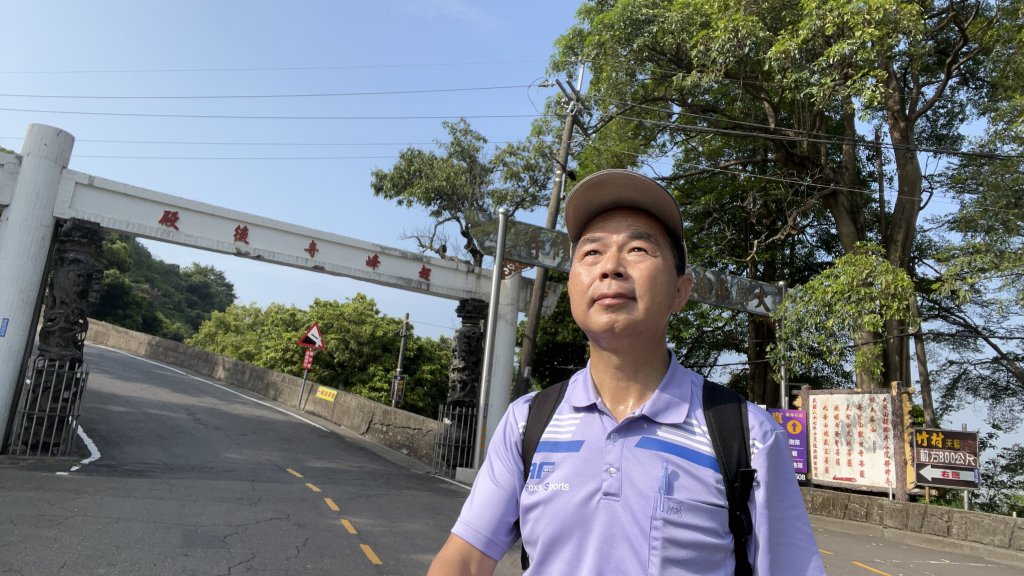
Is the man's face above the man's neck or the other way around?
above

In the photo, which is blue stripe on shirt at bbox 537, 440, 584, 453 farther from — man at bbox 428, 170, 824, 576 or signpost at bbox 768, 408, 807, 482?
signpost at bbox 768, 408, 807, 482

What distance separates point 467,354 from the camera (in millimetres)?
14312

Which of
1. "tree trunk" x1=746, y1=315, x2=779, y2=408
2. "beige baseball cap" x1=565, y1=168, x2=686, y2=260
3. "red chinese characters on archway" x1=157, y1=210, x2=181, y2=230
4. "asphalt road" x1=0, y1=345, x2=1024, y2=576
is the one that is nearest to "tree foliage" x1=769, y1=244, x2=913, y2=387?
"asphalt road" x1=0, y1=345, x2=1024, y2=576

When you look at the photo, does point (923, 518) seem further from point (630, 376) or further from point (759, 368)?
point (630, 376)

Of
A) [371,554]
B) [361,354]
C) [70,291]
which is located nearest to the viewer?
[371,554]

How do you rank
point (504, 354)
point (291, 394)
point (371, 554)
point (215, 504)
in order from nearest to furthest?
point (371, 554) → point (215, 504) → point (504, 354) → point (291, 394)

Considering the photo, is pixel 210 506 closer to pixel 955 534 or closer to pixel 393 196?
pixel 955 534

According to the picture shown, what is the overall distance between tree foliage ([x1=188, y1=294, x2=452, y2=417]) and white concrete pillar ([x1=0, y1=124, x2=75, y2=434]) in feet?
50.3

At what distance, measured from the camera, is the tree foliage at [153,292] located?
39.0 metres

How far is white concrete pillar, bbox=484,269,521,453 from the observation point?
13391 mm

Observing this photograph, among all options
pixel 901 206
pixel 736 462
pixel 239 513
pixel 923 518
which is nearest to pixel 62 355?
pixel 239 513

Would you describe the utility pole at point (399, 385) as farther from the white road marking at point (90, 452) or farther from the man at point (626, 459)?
the man at point (626, 459)

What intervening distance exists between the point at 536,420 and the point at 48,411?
12.2 m

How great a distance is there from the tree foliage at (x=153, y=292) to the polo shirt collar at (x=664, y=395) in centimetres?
2868
